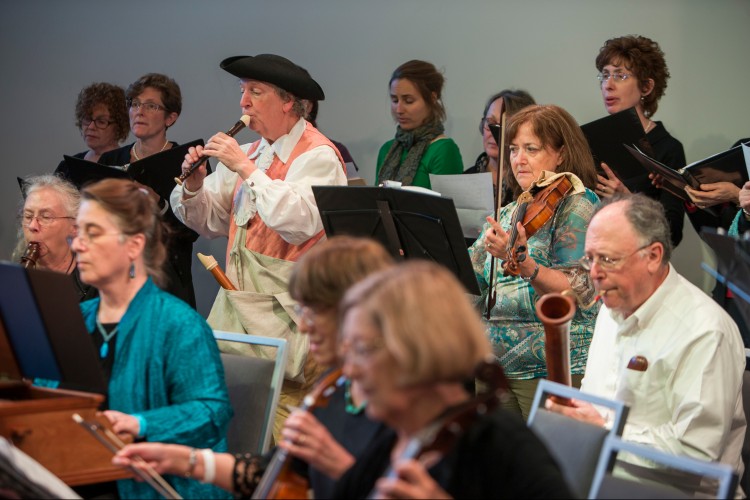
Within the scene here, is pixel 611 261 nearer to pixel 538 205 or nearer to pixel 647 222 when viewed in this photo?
pixel 647 222

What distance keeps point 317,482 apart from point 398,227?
1333 millimetres

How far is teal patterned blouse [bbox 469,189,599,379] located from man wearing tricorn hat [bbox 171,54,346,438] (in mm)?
679

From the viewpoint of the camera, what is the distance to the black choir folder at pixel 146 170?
3.71m

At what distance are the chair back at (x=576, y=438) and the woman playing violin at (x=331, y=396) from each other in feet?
1.39

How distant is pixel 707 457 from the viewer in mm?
2291

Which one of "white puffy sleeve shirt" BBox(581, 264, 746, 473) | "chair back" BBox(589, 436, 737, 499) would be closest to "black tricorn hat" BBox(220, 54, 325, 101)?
"white puffy sleeve shirt" BBox(581, 264, 746, 473)

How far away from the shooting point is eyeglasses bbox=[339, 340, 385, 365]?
138cm

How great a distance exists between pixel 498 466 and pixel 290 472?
0.53 meters

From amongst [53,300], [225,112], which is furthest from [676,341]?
[225,112]

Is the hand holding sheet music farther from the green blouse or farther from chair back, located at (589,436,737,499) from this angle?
chair back, located at (589,436,737,499)

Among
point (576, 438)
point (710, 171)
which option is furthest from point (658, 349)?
point (710, 171)

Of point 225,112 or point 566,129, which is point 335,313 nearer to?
point 566,129

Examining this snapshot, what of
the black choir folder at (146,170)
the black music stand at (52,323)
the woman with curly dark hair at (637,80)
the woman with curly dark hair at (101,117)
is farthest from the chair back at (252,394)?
the woman with curly dark hair at (101,117)

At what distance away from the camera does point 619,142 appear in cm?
359
